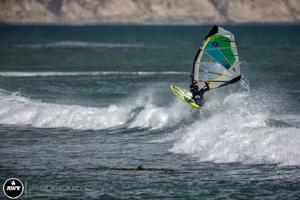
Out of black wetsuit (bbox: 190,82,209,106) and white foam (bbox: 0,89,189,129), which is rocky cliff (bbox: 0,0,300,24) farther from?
black wetsuit (bbox: 190,82,209,106)

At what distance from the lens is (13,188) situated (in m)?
23.3

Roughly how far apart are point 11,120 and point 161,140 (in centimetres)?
826

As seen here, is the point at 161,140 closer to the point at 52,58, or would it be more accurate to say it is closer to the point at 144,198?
the point at 144,198

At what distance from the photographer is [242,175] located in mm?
24812

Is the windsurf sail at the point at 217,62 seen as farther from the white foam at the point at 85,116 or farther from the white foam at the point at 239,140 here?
the white foam at the point at 85,116

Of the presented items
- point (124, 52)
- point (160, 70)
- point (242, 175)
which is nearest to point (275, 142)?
point (242, 175)

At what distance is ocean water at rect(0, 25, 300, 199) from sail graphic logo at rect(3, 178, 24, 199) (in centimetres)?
20

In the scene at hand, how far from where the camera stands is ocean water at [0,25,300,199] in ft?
78.9

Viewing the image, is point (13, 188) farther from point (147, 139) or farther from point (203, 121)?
point (203, 121)

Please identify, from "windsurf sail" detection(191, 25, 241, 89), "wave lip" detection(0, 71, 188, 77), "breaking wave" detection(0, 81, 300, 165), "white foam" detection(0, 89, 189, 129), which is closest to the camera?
"breaking wave" detection(0, 81, 300, 165)

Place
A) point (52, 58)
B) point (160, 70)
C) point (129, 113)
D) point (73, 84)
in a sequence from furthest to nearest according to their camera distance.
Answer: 1. point (52, 58)
2. point (160, 70)
3. point (73, 84)
4. point (129, 113)

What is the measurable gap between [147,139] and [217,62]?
384 cm

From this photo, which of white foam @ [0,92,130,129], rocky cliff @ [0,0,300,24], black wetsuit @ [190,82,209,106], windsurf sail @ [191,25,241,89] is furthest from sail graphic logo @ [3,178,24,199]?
rocky cliff @ [0,0,300,24]

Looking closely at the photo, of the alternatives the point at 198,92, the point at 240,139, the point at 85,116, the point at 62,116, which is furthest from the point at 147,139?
the point at 62,116
